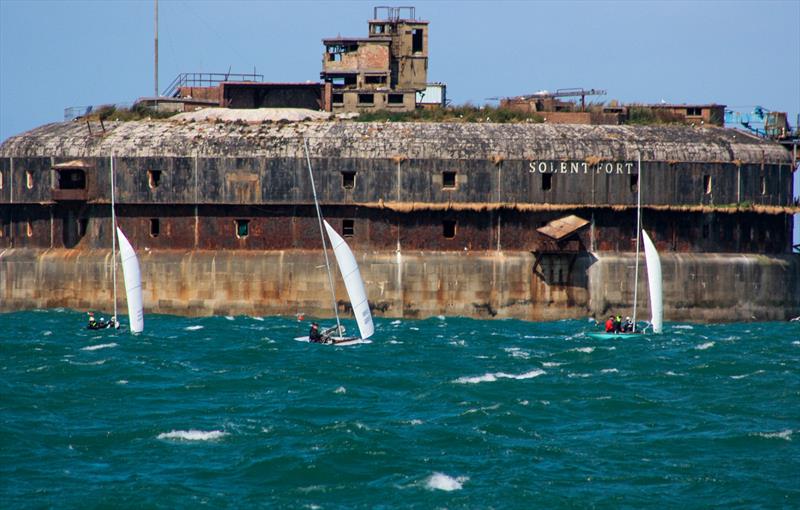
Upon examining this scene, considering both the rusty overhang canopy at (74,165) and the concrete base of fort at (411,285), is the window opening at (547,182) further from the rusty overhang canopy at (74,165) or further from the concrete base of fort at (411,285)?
the rusty overhang canopy at (74,165)

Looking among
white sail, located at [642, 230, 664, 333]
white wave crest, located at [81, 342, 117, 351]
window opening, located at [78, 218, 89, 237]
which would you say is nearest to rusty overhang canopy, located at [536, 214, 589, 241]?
white sail, located at [642, 230, 664, 333]

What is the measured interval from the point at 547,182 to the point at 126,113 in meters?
21.9

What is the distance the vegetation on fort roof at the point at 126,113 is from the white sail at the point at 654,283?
2564 centimetres

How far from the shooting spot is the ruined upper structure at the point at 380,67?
7788cm

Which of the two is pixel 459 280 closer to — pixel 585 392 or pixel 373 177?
pixel 373 177

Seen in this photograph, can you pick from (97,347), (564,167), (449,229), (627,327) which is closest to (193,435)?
(97,347)

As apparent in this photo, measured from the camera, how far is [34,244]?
69.1 m

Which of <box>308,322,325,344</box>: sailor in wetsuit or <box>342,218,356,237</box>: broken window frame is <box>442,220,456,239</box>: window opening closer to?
<box>342,218,356,237</box>: broken window frame

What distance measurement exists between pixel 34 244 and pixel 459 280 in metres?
20.7

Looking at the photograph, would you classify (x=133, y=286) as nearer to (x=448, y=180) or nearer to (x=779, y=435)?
(x=448, y=180)

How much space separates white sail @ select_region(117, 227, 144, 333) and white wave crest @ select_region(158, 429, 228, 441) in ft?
70.4

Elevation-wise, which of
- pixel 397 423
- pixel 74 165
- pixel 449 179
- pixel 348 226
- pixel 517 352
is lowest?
pixel 397 423

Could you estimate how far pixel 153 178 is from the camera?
67375mm

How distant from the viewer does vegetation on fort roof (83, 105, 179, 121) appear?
7231 cm
